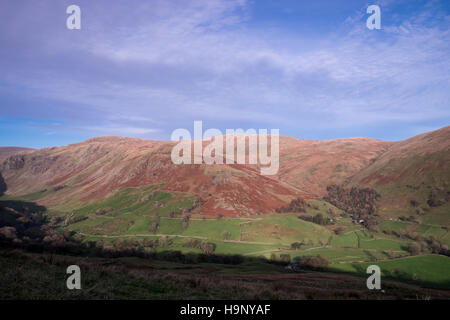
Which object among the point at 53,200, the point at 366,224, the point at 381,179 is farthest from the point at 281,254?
the point at 53,200

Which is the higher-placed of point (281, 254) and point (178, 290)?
point (178, 290)

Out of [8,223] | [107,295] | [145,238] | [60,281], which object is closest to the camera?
[107,295]

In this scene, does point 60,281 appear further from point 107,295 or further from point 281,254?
point 281,254

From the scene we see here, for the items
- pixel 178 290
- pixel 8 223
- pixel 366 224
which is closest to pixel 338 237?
pixel 366 224

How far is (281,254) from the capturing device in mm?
86812

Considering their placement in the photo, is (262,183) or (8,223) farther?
(262,183)

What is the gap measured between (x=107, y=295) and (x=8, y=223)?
14044cm

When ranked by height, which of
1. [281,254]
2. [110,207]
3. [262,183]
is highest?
[262,183]
